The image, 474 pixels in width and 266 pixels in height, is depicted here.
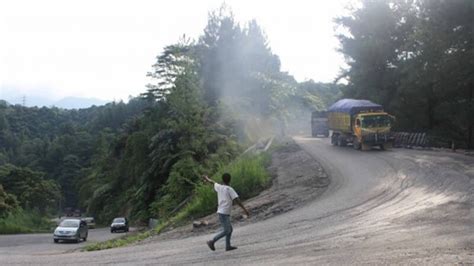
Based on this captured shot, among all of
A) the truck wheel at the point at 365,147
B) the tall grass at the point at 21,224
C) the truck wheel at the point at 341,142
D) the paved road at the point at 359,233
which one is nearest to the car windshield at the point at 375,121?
the truck wheel at the point at 365,147

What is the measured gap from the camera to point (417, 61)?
38312 millimetres

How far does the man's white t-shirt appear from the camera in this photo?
462 inches

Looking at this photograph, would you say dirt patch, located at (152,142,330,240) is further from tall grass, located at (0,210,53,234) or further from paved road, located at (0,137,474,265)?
tall grass, located at (0,210,53,234)

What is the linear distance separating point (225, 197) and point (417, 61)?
3013 centimetres

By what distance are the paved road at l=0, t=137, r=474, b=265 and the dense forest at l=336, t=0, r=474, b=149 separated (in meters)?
11.9

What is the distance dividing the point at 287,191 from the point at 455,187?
19.6 ft

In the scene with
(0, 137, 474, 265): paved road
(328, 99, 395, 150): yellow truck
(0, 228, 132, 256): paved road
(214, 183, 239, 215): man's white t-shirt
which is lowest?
(0, 228, 132, 256): paved road

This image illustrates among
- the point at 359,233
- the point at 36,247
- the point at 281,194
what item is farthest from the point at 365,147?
the point at 359,233

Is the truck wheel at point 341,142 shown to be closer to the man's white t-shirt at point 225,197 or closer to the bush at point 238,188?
the bush at point 238,188

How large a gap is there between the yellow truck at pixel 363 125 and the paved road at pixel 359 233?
1106 cm

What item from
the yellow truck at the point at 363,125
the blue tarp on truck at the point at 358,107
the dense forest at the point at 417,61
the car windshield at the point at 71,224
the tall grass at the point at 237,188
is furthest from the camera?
the blue tarp on truck at the point at 358,107

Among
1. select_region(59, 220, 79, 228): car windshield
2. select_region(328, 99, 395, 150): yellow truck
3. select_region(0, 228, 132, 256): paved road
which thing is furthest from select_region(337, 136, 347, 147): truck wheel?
select_region(59, 220, 79, 228): car windshield

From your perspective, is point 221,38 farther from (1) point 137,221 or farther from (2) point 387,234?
(2) point 387,234

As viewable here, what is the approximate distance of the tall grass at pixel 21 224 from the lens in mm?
45719
